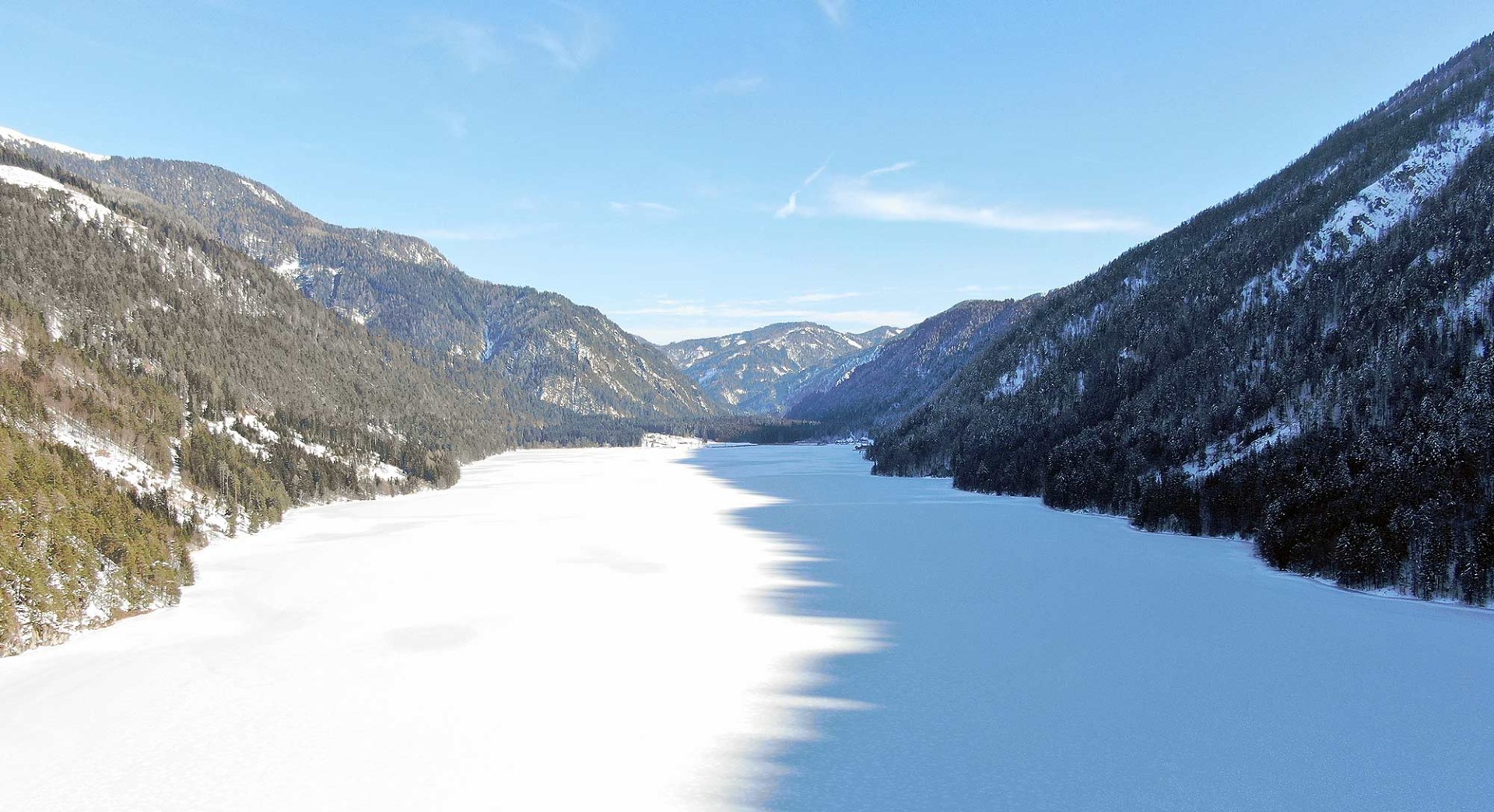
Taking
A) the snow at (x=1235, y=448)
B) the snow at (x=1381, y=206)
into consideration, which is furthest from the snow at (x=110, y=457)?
the snow at (x=1381, y=206)

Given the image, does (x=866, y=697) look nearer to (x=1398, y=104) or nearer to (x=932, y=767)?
(x=932, y=767)

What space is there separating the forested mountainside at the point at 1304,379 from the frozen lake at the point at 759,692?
7.87 meters

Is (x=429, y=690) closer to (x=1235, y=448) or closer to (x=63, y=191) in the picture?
(x=1235, y=448)

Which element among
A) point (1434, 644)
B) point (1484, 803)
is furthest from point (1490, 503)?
point (1484, 803)

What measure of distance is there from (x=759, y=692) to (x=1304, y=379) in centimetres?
8735

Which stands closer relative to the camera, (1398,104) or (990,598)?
(990,598)

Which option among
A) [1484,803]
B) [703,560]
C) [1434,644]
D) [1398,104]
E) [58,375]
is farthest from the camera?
[1398,104]

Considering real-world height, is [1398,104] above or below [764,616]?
above

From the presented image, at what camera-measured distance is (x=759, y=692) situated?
2719 cm

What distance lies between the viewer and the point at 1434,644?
32.8m

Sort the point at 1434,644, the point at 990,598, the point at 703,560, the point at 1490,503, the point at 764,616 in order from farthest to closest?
1. the point at 703,560
2. the point at 1490,503
3. the point at 990,598
4. the point at 764,616
5. the point at 1434,644

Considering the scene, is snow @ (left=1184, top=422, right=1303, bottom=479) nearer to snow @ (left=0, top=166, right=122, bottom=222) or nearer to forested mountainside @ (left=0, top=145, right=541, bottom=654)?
forested mountainside @ (left=0, top=145, right=541, bottom=654)

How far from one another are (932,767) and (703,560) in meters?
36.9

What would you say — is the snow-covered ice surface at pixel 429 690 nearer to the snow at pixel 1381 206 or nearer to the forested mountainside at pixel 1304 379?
the forested mountainside at pixel 1304 379
